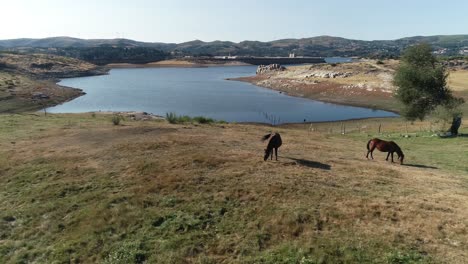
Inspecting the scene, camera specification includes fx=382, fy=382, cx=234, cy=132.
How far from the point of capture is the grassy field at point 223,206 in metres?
15.2

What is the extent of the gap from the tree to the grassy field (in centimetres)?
2178

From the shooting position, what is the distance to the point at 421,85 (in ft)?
165

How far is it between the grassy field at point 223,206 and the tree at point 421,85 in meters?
21.8

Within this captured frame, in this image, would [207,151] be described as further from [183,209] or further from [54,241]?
[54,241]

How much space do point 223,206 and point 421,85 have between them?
4138 cm

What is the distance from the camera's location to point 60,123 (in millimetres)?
47844

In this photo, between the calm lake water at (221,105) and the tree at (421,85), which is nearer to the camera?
the tree at (421,85)

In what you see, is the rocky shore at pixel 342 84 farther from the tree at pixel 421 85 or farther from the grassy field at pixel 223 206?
the grassy field at pixel 223 206

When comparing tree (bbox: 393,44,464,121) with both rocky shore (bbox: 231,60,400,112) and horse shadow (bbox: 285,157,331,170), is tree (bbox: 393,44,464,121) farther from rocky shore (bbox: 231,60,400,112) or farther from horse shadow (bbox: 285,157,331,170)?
rocky shore (bbox: 231,60,400,112)

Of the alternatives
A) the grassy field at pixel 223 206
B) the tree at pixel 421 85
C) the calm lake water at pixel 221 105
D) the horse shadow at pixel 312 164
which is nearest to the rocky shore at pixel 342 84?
the calm lake water at pixel 221 105

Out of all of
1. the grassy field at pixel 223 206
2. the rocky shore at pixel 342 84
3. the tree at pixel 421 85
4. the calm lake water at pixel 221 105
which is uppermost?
the tree at pixel 421 85

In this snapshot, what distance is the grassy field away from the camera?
15.2m

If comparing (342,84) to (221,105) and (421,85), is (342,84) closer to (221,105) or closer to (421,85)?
(221,105)

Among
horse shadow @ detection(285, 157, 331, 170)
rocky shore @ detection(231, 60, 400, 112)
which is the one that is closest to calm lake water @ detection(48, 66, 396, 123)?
rocky shore @ detection(231, 60, 400, 112)
